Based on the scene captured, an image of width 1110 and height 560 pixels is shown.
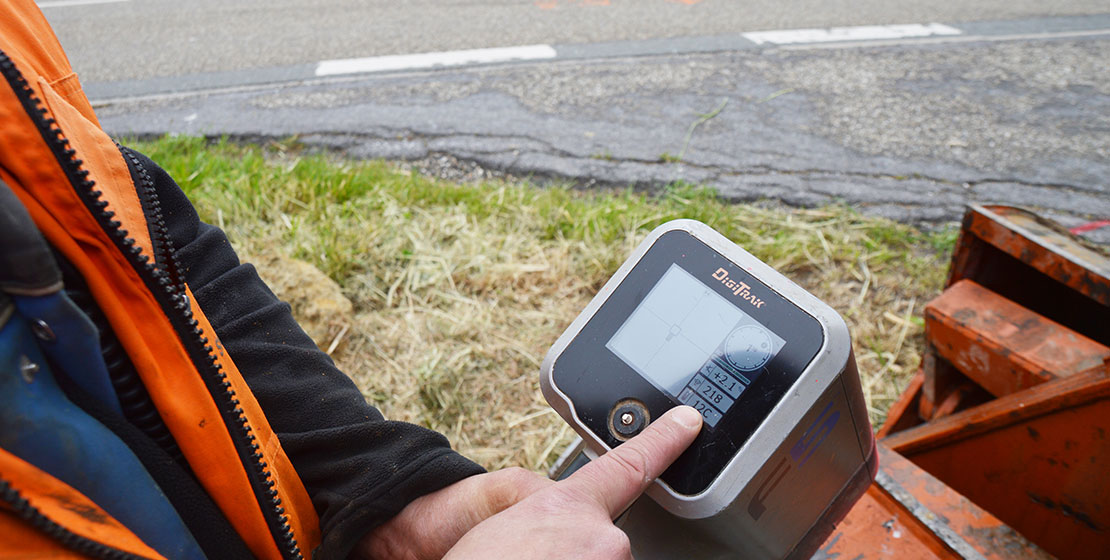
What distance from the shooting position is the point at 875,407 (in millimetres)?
2346

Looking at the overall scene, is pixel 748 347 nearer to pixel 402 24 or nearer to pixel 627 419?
pixel 627 419

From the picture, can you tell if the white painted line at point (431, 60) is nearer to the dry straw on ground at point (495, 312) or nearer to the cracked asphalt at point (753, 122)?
the cracked asphalt at point (753, 122)

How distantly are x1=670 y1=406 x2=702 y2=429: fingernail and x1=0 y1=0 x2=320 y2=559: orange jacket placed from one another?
55 centimetres

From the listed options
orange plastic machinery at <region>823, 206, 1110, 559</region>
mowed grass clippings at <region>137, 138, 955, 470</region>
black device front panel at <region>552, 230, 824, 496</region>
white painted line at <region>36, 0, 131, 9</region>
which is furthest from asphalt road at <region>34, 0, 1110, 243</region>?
black device front panel at <region>552, 230, 824, 496</region>

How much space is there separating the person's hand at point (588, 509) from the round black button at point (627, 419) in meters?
0.05

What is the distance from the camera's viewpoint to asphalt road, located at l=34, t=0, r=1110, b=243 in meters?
3.47

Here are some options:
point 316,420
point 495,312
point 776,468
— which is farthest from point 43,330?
point 495,312

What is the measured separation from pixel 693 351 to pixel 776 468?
182 millimetres

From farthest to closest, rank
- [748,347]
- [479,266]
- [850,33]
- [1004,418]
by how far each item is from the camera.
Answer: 1. [850,33]
2. [479,266]
3. [1004,418]
4. [748,347]

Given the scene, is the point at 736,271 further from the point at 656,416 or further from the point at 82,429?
the point at 82,429

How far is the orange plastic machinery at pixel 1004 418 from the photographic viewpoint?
1.32 meters

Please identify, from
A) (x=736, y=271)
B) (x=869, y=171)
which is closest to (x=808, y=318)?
(x=736, y=271)

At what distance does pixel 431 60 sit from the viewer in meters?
4.77

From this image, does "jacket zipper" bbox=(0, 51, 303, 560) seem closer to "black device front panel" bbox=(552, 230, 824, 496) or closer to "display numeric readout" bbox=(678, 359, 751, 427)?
"black device front panel" bbox=(552, 230, 824, 496)
